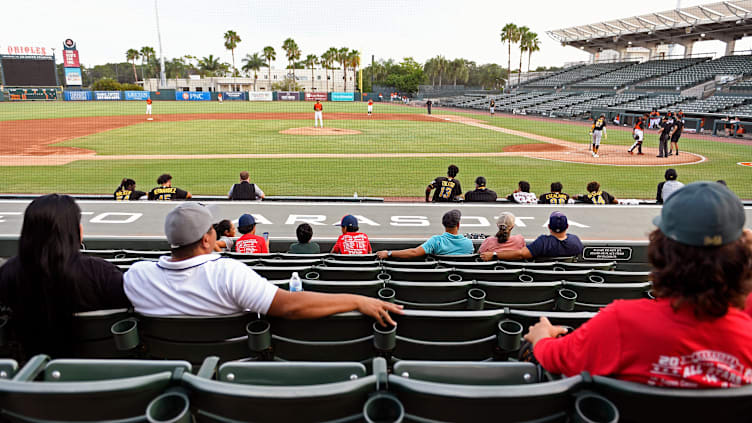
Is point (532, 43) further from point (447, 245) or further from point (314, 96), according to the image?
point (447, 245)

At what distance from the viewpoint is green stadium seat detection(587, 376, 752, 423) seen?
147 centimetres

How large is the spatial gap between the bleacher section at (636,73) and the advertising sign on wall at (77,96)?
62.9 m

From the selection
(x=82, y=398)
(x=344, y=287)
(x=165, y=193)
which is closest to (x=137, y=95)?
(x=165, y=193)

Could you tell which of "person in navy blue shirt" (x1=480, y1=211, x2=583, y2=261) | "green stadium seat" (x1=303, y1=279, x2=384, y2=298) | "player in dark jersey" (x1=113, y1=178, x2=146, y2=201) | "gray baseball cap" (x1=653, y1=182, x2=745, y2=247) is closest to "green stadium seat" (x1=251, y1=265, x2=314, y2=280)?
"green stadium seat" (x1=303, y1=279, x2=384, y2=298)

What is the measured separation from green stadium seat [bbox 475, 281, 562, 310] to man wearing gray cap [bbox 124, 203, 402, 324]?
3.95 ft

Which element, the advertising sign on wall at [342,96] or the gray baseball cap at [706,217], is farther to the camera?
the advertising sign on wall at [342,96]

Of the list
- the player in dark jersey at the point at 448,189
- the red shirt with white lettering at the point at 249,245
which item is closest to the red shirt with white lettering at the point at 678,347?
the red shirt with white lettering at the point at 249,245

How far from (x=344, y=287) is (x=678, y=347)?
2026mm

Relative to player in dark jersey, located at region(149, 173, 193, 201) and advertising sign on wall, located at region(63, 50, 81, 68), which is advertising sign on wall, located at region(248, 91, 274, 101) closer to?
advertising sign on wall, located at region(63, 50, 81, 68)

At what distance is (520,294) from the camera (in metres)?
3.25

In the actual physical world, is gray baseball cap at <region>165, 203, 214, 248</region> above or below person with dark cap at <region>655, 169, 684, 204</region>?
above

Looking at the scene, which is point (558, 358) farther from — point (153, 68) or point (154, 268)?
point (153, 68)

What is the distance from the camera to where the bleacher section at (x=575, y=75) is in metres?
52.7

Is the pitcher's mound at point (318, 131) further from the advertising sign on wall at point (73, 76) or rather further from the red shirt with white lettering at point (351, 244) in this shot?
the advertising sign on wall at point (73, 76)
